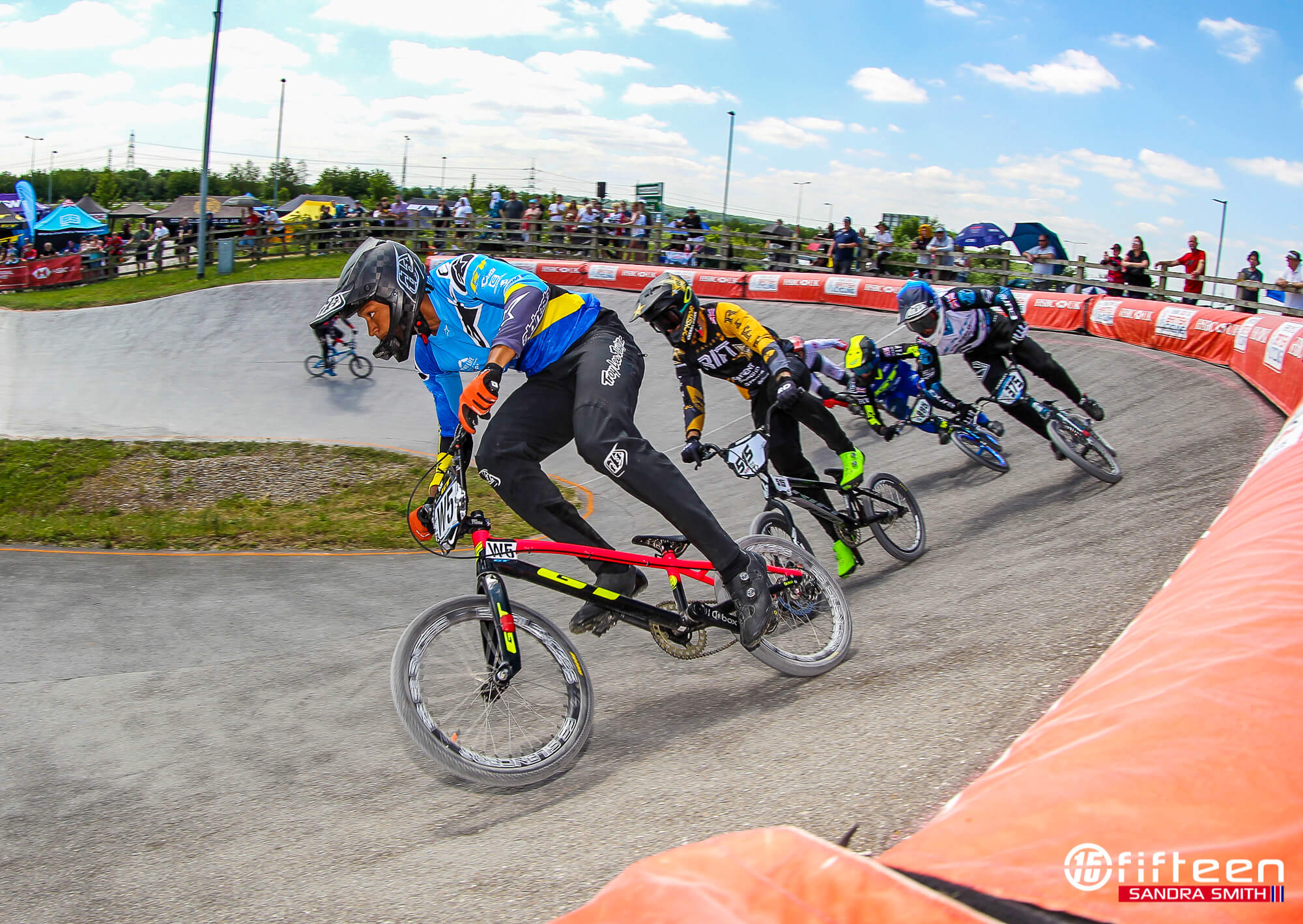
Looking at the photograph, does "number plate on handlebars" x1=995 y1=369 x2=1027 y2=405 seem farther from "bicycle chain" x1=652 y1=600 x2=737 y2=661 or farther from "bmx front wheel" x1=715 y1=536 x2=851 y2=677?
"bicycle chain" x1=652 y1=600 x2=737 y2=661

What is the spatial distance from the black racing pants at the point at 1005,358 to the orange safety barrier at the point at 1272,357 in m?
2.16

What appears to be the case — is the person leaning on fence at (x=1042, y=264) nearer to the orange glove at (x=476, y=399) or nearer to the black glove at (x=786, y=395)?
the black glove at (x=786, y=395)

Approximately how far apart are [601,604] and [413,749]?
3.67 feet

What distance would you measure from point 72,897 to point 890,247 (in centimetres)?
2444

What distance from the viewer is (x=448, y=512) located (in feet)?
12.8

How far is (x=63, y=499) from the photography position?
11484mm

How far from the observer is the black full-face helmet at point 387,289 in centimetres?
396

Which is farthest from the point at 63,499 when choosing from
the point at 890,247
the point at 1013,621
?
the point at 890,247

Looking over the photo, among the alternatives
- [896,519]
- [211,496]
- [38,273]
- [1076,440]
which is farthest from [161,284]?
[1076,440]

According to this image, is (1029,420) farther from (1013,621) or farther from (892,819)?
(892,819)

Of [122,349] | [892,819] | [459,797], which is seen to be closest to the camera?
[892,819]

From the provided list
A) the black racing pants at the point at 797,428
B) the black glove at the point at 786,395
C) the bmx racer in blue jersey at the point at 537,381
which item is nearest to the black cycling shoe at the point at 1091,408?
the black racing pants at the point at 797,428

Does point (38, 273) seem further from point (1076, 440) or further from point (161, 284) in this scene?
point (1076, 440)

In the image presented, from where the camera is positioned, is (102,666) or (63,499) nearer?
(102,666)
